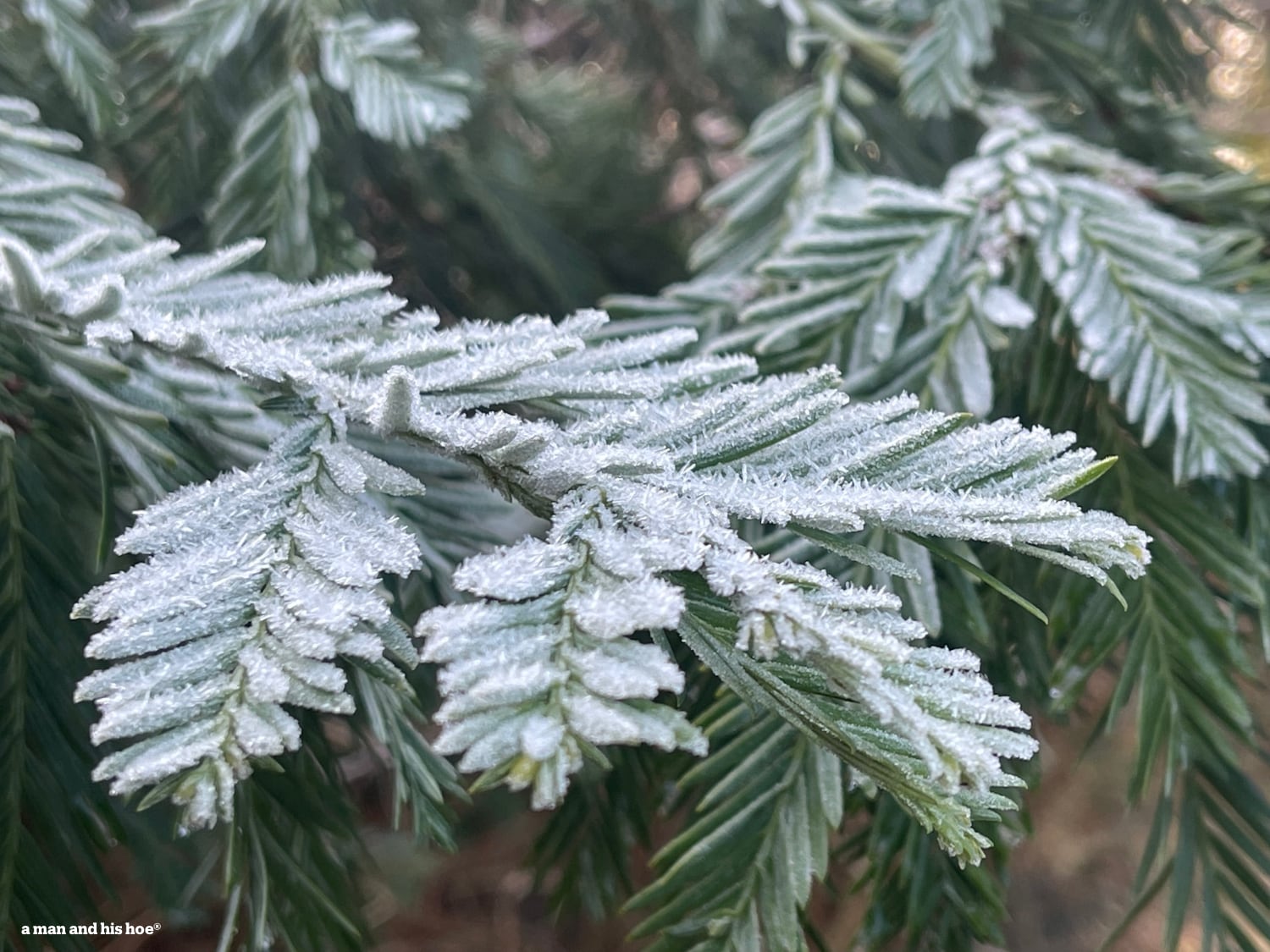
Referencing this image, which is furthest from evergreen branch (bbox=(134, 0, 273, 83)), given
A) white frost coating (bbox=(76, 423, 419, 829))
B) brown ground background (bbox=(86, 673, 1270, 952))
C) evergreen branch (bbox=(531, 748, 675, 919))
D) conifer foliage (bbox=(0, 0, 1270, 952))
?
brown ground background (bbox=(86, 673, 1270, 952))

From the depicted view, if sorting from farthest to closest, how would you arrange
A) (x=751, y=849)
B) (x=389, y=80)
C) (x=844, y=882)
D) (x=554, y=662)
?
1. (x=844, y=882)
2. (x=389, y=80)
3. (x=751, y=849)
4. (x=554, y=662)

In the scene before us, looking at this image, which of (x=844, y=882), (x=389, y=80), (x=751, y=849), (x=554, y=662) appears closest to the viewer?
(x=554, y=662)

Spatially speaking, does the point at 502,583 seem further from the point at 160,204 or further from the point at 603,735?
the point at 160,204

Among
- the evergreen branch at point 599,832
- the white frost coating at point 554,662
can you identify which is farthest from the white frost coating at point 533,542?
the evergreen branch at point 599,832

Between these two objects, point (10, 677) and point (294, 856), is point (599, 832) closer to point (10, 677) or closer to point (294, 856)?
point (294, 856)

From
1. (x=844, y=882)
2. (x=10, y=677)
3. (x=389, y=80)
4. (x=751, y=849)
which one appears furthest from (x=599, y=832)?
(x=844, y=882)

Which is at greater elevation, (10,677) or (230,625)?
(230,625)

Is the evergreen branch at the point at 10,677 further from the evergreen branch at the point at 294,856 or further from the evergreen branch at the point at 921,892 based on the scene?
the evergreen branch at the point at 921,892

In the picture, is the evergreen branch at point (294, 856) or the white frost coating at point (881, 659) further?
the evergreen branch at point (294, 856)

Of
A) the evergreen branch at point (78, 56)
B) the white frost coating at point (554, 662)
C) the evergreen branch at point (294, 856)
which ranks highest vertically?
the evergreen branch at point (78, 56)
